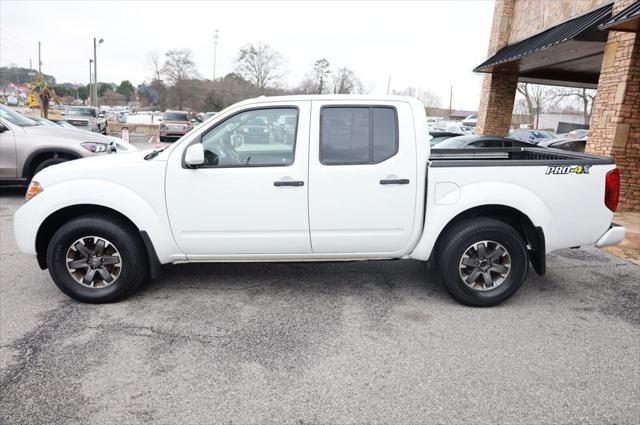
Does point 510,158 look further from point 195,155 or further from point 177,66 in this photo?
point 177,66

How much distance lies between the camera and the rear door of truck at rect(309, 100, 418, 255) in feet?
13.1

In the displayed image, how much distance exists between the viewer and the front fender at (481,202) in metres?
4.01

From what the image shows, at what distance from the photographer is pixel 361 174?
13.0 feet

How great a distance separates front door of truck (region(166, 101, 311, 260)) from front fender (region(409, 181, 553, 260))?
3.79ft

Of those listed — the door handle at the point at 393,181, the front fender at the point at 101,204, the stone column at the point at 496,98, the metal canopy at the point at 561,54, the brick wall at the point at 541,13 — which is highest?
the brick wall at the point at 541,13

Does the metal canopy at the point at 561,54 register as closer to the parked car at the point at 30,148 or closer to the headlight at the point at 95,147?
the headlight at the point at 95,147

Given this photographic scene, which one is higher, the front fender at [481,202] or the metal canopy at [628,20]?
the metal canopy at [628,20]

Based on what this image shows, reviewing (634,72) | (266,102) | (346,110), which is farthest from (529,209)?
(634,72)

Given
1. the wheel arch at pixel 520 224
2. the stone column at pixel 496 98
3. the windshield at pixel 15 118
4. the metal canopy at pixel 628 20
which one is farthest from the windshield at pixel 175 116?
the wheel arch at pixel 520 224

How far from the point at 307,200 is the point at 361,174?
0.53 metres

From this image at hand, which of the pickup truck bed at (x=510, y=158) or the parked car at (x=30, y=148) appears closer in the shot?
the pickup truck bed at (x=510, y=158)

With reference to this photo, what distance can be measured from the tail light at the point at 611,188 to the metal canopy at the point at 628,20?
4.24 m

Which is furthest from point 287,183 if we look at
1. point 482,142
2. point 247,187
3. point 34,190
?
point 482,142

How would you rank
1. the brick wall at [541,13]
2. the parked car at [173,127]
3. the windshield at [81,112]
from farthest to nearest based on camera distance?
the windshield at [81,112] < the parked car at [173,127] < the brick wall at [541,13]
